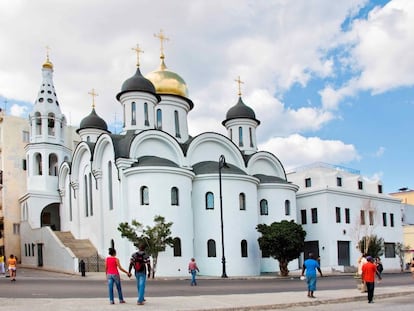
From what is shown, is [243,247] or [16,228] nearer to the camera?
[243,247]

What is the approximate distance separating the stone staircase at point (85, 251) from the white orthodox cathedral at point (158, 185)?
26.5 inches

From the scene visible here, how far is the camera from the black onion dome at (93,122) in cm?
5241

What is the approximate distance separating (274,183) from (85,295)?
26988mm

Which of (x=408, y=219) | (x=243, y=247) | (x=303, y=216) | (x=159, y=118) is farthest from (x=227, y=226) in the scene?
(x=408, y=219)

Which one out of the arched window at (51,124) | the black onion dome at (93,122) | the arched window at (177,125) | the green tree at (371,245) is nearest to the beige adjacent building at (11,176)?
the arched window at (51,124)

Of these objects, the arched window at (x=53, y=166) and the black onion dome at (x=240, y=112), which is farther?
the arched window at (x=53, y=166)

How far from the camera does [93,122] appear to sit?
172 ft

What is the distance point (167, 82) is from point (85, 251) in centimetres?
1617

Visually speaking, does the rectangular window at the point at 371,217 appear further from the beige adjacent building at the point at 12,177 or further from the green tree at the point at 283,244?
the beige adjacent building at the point at 12,177

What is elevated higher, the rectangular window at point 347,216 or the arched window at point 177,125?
the arched window at point 177,125

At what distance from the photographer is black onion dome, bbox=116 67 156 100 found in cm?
4184

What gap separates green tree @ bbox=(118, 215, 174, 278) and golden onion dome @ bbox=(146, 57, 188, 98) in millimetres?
15951

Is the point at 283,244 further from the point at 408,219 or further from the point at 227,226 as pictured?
the point at 408,219

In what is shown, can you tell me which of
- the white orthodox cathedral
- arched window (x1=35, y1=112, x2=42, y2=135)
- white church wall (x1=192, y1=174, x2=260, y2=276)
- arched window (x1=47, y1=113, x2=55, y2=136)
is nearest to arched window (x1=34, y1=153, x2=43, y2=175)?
the white orthodox cathedral
